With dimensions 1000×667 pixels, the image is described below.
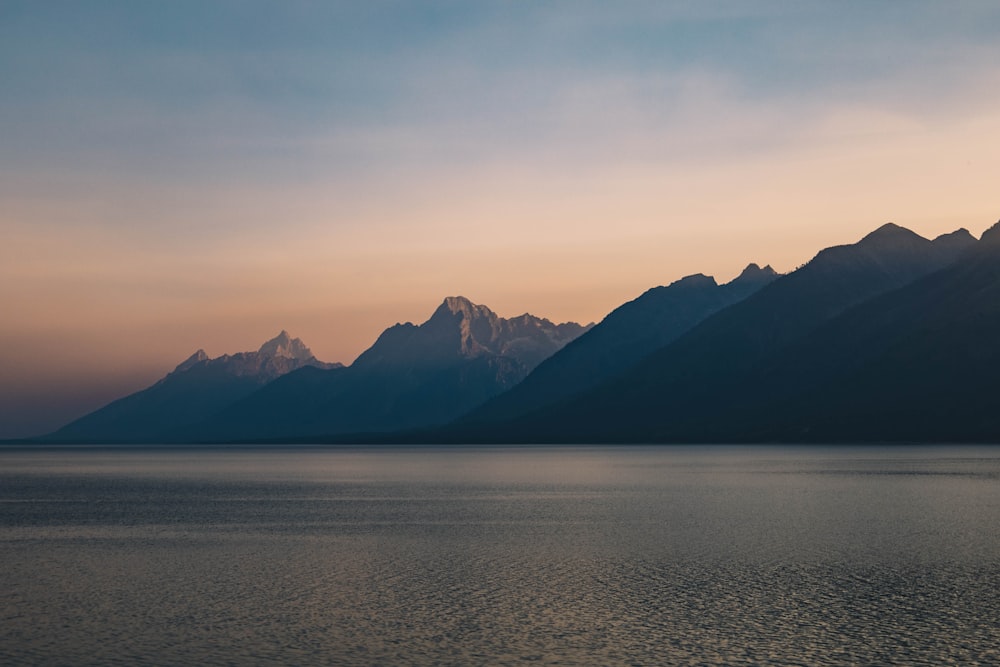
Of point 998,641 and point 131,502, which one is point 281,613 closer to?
point 998,641

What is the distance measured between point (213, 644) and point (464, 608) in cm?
1584

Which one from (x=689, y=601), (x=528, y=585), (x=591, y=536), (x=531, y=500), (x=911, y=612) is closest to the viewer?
(x=911, y=612)

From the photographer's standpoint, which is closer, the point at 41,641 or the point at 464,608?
the point at 41,641

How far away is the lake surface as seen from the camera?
2073 inches

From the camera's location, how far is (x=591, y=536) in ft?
337

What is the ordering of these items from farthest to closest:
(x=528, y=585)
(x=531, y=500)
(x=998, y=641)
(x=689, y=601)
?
(x=531, y=500)
(x=528, y=585)
(x=689, y=601)
(x=998, y=641)

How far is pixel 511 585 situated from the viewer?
72.1m

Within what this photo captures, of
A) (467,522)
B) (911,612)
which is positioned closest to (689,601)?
(911,612)

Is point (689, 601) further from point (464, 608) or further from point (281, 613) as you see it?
point (281, 613)

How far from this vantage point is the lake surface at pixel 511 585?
2073 inches

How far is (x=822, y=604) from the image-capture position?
6381 centimetres

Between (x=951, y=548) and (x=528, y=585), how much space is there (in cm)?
4094

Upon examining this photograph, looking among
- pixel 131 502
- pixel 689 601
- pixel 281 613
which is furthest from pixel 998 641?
pixel 131 502

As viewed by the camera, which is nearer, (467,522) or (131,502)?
(467,522)
